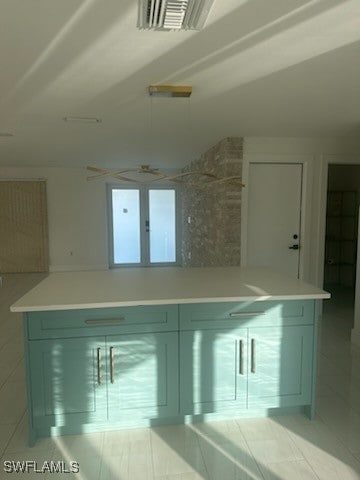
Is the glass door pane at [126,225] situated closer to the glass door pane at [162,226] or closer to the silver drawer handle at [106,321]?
the glass door pane at [162,226]

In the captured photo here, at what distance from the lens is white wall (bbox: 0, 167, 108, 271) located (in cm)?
685

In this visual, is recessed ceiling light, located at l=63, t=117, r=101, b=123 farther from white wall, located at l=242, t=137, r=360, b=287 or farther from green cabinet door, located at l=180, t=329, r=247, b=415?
green cabinet door, located at l=180, t=329, r=247, b=415

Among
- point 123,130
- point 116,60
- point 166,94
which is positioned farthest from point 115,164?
point 116,60

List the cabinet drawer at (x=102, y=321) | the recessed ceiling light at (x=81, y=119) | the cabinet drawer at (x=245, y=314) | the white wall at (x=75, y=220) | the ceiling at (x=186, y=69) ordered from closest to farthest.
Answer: the ceiling at (x=186, y=69), the cabinet drawer at (x=102, y=321), the cabinet drawer at (x=245, y=314), the recessed ceiling light at (x=81, y=119), the white wall at (x=75, y=220)

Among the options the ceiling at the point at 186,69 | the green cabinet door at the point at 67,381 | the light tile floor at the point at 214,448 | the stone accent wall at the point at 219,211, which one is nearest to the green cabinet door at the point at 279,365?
the light tile floor at the point at 214,448

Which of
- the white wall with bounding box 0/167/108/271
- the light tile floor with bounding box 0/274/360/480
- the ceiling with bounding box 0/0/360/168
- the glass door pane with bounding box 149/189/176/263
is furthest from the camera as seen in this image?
the glass door pane with bounding box 149/189/176/263

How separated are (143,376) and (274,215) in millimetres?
2900

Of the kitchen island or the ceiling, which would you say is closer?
the ceiling

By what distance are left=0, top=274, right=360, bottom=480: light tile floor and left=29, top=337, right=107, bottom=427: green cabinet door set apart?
0.19m

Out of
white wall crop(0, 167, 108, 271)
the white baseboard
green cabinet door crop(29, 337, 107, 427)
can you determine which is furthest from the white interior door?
the white baseboard

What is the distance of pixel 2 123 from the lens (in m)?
3.30

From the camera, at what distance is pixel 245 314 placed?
1979 mm

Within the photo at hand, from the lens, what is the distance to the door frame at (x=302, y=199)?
3.98 meters

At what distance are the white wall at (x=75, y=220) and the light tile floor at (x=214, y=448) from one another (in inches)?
190
